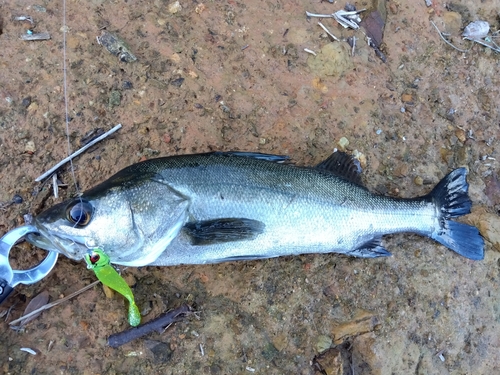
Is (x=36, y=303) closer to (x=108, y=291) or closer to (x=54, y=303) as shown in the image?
(x=54, y=303)

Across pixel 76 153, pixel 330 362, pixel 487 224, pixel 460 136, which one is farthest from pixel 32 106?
pixel 487 224

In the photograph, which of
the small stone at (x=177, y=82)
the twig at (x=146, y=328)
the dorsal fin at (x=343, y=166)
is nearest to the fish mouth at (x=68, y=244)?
the twig at (x=146, y=328)

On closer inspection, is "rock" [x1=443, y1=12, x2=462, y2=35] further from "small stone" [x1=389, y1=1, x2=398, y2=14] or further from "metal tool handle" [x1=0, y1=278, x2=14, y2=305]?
"metal tool handle" [x1=0, y1=278, x2=14, y2=305]

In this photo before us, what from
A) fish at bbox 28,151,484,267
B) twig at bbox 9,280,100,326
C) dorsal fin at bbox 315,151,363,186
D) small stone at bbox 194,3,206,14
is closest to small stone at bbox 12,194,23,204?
fish at bbox 28,151,484,267

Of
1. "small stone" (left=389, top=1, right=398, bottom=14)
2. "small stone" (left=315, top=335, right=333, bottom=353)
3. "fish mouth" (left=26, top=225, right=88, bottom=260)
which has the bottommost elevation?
"small stone" (left=315, top=335, right=333, bottom=353)

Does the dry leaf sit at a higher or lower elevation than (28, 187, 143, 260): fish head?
lower

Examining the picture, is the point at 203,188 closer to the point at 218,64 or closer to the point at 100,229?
the point at 100,229

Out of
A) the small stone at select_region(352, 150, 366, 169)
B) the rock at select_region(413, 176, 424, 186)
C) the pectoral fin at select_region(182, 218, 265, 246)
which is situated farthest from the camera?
the rock at select_region(413, 176, 424, 186)
